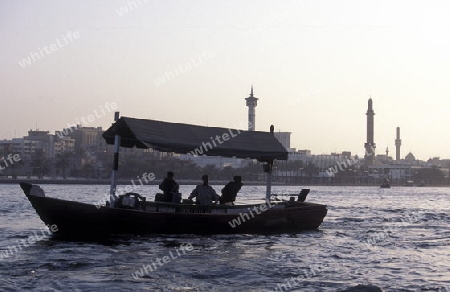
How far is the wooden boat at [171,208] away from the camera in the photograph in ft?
60.6

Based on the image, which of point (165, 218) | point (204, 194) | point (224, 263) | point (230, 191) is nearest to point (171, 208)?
point (165, 218)

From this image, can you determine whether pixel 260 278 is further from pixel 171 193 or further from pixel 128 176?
pixel 128 176

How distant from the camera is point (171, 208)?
787 inches

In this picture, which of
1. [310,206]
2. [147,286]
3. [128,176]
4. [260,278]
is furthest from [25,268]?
[128,176]

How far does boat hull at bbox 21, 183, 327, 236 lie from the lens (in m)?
18.4

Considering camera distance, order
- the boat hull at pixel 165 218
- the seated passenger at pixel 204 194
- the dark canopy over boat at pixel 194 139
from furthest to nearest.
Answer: the seated passenger at pixel 204 194, the dark canopy over boat at pixel 194 139, the boat hull at pixel 165 218

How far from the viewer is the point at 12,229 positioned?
23203 mm

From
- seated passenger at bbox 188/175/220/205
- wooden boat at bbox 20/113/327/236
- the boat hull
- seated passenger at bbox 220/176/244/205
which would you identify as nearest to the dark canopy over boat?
wooden boat at bbox 20/113/327/236

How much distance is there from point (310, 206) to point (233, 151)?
447 centimetres

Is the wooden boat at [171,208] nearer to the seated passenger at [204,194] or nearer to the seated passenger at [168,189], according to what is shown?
the seated passenger at [204,194]

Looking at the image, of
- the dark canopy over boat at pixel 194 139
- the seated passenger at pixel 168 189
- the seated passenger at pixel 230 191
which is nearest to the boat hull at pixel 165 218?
the seated passenger at pixel 168 189

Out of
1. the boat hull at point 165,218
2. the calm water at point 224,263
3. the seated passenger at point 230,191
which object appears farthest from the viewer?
the seated passenger at point 230,191

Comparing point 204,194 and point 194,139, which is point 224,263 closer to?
point 204,194

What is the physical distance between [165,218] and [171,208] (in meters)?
0.55
